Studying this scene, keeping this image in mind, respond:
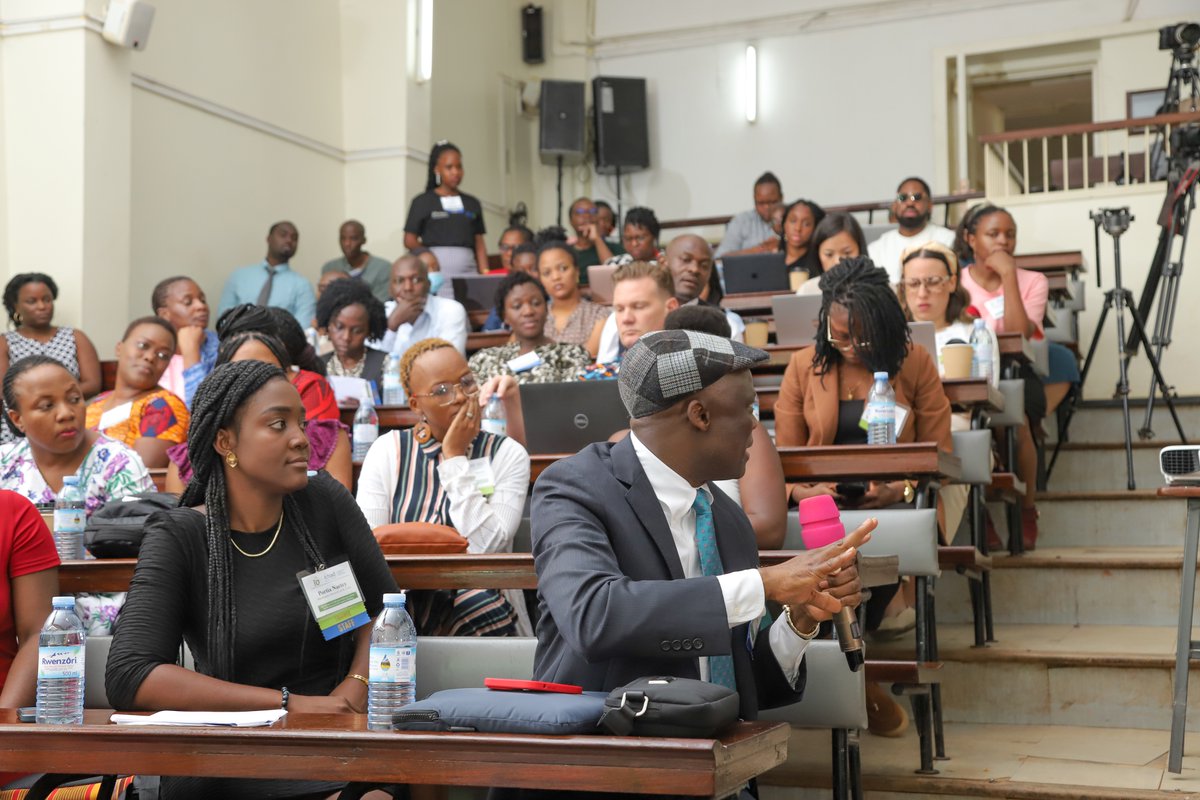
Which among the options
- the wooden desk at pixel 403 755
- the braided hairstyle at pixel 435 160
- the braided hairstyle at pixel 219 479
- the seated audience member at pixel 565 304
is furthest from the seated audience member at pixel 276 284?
the wooden desk at pixel 403 755

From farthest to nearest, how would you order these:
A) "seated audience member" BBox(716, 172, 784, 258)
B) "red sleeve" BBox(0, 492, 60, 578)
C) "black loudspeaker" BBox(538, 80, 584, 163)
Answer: "black loudspeaker" BBox(538, 80, 584, 163), "seated audience member" BBox(716, 172, 784, 258), "red sleeve" BBox(0, 492, 60, 578)

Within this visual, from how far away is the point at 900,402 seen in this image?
375cm

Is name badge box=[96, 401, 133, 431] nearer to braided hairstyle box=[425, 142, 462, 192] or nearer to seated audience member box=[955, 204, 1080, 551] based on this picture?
seated audience member box=[955, 204, 1080, 551]

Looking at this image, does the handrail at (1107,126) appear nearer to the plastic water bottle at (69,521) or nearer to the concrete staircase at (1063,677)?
the concrete staircase at (1063,677)

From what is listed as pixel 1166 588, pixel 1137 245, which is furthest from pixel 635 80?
pixel 1166 588

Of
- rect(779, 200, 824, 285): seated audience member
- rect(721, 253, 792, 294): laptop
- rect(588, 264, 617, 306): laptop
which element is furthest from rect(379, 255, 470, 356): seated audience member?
rect(779, 200, 824, 285): seated audience member

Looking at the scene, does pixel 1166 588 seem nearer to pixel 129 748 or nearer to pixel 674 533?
pixel 674 533

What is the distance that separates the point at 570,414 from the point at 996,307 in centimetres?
265

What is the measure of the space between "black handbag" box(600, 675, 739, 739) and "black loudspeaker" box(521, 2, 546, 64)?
10582mm

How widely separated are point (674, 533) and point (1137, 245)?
7.00 meters

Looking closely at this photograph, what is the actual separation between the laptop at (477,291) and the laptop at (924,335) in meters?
3.60

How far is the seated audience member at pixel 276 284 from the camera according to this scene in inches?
323

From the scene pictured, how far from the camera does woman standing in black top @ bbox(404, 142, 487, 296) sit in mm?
8789

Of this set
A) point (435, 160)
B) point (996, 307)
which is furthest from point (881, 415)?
point (435, 160)
